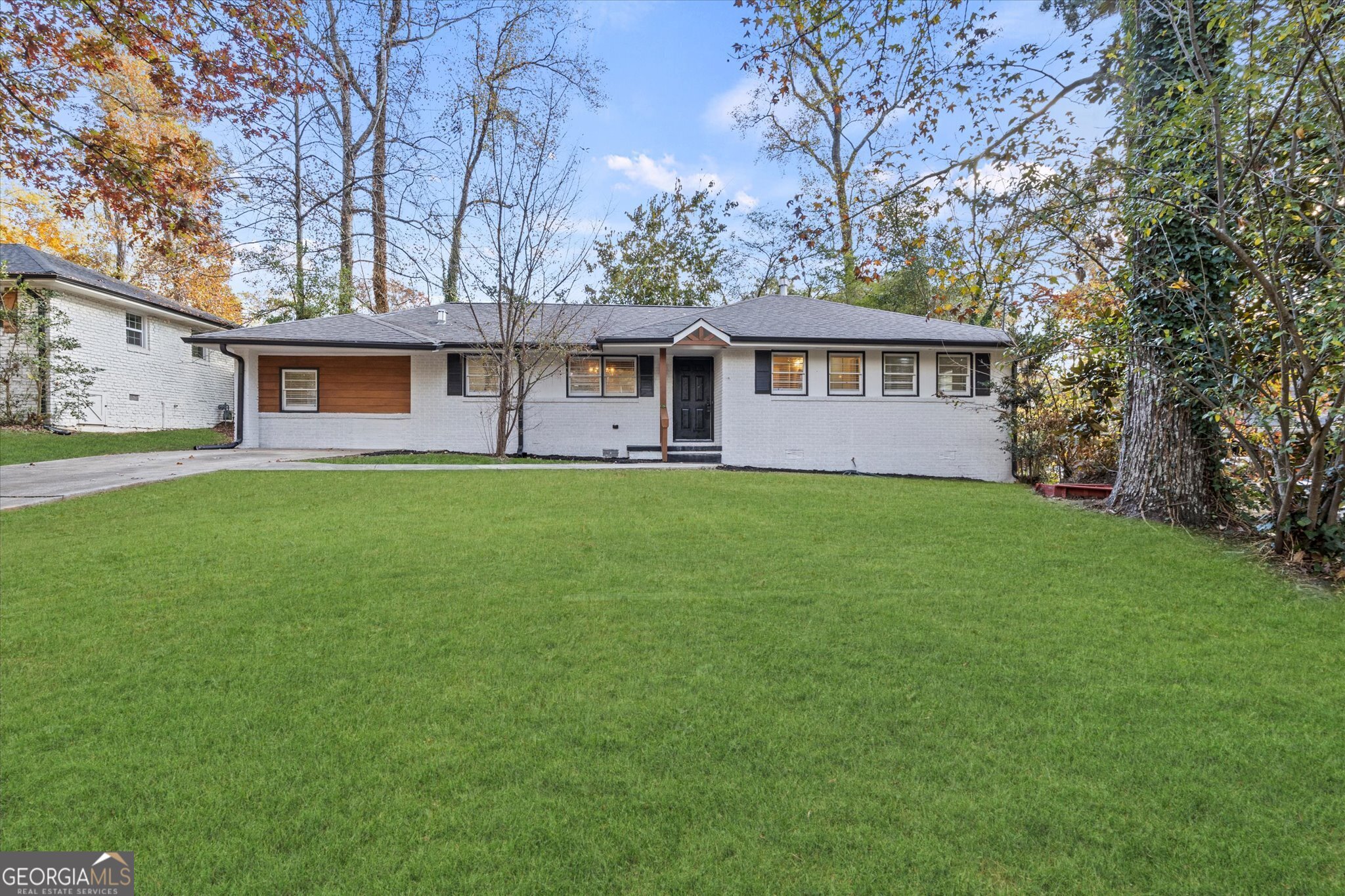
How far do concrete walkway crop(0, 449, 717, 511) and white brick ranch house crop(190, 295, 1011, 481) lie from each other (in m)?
1.32

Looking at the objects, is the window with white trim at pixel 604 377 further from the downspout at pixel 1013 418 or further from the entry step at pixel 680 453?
the downspout at pixel 1013 418

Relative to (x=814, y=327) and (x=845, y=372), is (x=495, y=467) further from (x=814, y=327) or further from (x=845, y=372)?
(x=845, y=372)

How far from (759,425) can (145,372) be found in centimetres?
1753

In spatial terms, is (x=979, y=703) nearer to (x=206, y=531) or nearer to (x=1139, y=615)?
(x=1139, y=615)

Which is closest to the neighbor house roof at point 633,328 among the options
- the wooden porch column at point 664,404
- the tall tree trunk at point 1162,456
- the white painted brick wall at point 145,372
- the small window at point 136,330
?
the wooden porch column at point 664,404

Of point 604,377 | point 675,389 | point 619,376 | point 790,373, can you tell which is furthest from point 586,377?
point 790,373

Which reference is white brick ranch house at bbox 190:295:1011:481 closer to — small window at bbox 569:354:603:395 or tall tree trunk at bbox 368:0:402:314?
small window at bbox 569:354:603:395

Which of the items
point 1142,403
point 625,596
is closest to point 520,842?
point 625,596

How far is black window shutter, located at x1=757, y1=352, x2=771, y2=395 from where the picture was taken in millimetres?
13836

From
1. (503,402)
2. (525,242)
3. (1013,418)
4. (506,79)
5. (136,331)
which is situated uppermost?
(506,79)

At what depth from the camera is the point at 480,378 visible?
1539 cm

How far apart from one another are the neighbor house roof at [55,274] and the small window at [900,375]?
1934 centimetres

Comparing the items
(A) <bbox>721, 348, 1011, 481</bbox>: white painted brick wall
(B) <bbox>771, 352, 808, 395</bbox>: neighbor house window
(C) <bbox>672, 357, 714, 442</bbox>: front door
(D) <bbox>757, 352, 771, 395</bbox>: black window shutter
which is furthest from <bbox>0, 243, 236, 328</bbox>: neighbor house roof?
(B) <bbox>771, 352, 808, 395</bbox>: neighbor house window

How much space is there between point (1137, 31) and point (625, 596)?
7301 mm
